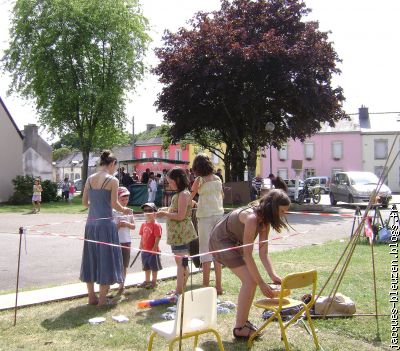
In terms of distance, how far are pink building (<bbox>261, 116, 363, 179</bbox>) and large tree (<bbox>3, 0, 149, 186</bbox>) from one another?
2288cm

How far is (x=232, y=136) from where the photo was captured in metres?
27.2

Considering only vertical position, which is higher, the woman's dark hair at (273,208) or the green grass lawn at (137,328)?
the woman's dark hair at (273,208)

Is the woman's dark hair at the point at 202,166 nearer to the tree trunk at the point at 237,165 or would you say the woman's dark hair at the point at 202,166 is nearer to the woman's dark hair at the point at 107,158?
the woman's dark hair at the point at 107,158

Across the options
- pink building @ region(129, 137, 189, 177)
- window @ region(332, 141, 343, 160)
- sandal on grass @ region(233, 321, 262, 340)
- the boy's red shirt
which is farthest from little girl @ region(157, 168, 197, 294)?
pink building @ region(129, 137, 189, 177)

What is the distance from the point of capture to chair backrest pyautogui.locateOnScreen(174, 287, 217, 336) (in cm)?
371

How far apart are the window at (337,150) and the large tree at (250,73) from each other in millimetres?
28586

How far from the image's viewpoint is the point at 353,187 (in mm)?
24422

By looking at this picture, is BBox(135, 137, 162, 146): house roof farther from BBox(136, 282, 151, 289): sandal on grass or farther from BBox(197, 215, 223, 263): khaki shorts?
BBox(197, 215, 223, 263): khaki shorts

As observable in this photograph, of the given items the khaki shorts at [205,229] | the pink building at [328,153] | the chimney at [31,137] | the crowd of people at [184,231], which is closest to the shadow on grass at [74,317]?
the crowd of people at [184,231]

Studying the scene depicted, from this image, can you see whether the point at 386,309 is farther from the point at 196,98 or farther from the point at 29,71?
the point at 29,71

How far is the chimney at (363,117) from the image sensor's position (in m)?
53.8

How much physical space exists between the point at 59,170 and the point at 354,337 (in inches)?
3494

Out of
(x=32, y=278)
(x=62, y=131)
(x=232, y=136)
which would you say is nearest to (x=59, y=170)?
(x=62, y=131)

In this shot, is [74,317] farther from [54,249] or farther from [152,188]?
[152,188]
